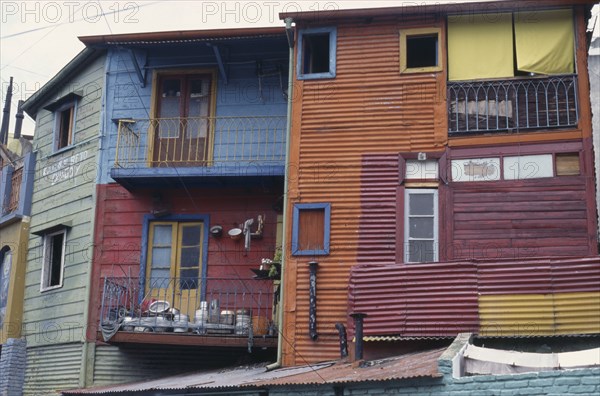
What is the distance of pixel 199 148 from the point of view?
2158 centimetres

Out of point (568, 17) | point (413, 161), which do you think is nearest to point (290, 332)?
point (413, 161)

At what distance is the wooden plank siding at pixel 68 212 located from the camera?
2173 centimetres

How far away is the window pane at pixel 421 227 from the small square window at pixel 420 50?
290cm

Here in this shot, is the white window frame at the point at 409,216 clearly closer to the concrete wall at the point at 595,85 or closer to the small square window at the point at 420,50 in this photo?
the small square window at the point at 420,50

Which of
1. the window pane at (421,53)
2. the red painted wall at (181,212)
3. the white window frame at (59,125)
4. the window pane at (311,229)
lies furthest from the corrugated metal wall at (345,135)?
the white window frame at (59,125)

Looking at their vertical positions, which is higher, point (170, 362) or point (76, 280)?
point (76, 280)

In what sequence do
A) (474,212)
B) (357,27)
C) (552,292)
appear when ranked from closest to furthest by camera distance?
1. (552,292)
2. (474,212)
3. (357,27)

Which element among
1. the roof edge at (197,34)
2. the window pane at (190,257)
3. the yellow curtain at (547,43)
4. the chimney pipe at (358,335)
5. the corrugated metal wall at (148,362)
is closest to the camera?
the chimney pipe at (358,335)

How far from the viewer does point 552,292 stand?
16.5m

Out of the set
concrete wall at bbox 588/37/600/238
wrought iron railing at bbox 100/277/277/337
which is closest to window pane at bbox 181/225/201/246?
wrought iron railing at bbox 100/277/277/337

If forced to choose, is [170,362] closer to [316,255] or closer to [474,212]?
[316,255]

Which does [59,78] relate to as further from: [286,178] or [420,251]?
[420,251]

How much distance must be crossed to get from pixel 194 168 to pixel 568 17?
310 inches

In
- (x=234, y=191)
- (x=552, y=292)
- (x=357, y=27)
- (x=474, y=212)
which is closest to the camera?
(x=552, y=292)
